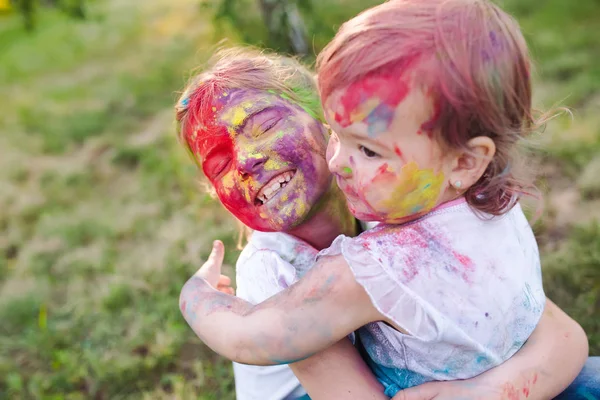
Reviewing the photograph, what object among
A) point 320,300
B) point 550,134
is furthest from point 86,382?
Result: point 550,134

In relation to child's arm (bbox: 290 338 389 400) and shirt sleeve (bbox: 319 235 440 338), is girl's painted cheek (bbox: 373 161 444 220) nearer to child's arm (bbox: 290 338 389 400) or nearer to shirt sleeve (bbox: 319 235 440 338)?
shirt sleeve (bbox: 319 235 440 338)

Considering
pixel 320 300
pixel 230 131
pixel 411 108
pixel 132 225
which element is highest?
pixel 411 108

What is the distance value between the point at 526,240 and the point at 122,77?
526cm

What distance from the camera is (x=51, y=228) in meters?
4.24

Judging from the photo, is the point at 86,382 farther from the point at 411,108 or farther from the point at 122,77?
the point at 122,77

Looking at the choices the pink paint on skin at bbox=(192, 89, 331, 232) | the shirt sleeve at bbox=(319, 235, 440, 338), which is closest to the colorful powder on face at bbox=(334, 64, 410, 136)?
the shirt sleeve at bbox=(319, 235, 440, 338)

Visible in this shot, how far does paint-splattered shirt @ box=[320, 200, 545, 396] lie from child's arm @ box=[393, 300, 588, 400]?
1.3 inches

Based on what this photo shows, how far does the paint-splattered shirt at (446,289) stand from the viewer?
4.83 feet

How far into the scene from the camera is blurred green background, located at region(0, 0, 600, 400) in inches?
117

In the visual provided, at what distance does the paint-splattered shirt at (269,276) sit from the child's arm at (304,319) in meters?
0.26

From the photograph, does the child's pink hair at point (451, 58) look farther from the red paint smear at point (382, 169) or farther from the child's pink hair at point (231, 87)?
the child's pink hair at point (231, 87)

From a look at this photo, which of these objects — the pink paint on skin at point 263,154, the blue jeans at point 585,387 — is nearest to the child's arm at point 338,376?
the blue jeans at point 585,387

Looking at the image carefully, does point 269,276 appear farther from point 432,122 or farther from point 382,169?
point 432,122

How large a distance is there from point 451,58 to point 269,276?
86cm
